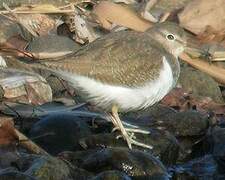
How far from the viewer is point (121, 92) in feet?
25.9

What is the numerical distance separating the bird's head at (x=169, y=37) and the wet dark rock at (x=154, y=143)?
40.2 inches

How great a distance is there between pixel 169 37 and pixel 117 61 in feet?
3.49

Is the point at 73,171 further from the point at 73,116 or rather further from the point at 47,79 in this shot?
the point at 47,79

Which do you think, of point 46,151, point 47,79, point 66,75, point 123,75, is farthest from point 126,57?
point 47,79

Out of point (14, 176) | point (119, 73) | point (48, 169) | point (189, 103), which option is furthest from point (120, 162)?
point (189, 103)

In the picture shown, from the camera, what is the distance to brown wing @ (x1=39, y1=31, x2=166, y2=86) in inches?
305

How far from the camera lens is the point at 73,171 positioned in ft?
23.7

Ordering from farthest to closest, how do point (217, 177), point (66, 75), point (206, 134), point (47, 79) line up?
point (47, 79), point (206, 134), point (217, 177), point (66, 75)

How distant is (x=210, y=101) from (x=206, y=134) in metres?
1.71

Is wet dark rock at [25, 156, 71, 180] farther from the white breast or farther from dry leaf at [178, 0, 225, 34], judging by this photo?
dry leaf at [178, 0, 225, 34]

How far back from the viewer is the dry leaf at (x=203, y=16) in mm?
12258

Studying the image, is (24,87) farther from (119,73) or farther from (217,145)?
(217,145)

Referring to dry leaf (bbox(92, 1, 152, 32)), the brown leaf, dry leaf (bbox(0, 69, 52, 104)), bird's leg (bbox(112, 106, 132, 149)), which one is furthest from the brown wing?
dry leaf (bbox(92, 1, 152, 32))

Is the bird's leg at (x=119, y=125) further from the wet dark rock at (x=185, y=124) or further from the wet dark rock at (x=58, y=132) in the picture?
the wet dark rock at (x=185, y=124)
